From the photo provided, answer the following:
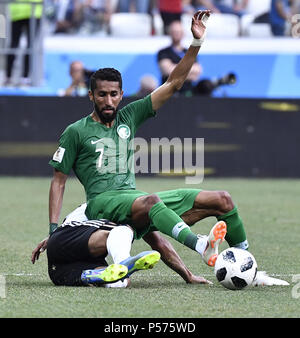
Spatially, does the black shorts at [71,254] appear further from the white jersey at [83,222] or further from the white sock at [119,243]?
the white sock at [119,243]

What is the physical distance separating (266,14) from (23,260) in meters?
12.0

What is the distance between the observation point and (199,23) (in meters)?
6.99

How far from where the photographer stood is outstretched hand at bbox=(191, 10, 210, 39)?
693 cm

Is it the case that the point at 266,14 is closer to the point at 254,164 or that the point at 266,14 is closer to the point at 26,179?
the point at 254,164

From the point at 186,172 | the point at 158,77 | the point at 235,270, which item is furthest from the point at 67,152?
the point at 158,77

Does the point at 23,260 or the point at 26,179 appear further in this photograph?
the point at 26,179

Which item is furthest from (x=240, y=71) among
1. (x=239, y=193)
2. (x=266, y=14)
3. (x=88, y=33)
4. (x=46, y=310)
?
(x=46, y=310)

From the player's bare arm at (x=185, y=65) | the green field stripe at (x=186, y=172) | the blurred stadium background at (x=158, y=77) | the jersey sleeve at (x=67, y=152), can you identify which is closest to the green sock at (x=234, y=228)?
the player's bare arm at (x=185, y=65)

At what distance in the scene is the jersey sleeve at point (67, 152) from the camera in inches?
268

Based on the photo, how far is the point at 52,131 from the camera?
16031mm

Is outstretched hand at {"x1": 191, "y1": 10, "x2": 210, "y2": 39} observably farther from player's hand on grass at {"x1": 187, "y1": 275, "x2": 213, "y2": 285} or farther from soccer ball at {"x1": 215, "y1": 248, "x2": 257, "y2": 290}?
player's hand on grass at {"x1": 187, "y1": 275, "x2": 213, "y2": 285}

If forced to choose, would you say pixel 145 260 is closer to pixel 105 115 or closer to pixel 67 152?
pixel 67 152

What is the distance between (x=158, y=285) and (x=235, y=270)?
0.66 m

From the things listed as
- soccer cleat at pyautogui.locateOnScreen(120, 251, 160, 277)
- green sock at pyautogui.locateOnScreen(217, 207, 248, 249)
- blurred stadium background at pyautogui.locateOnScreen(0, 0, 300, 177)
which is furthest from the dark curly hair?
blurred stadium background at pyautogui.locateOnScreen(0, 0, 300, 177)
